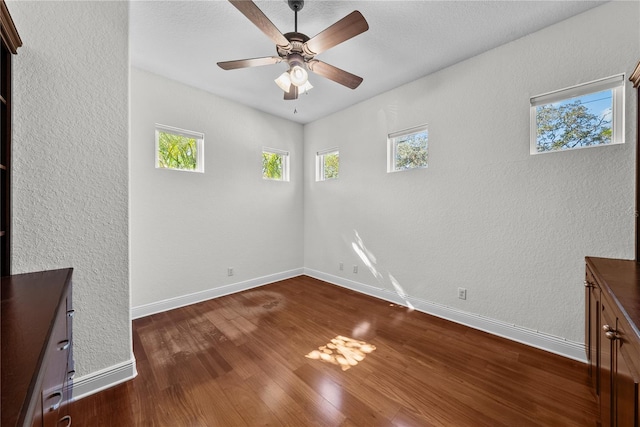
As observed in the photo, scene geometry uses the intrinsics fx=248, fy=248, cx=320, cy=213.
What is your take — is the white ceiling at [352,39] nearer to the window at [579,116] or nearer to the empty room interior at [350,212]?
the empty room interior at [350,212]

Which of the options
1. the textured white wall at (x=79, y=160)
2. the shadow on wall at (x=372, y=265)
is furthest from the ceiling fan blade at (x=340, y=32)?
the shadow on wall at (x=372, y=265)

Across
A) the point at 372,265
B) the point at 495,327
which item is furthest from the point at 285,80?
the point at 495,327

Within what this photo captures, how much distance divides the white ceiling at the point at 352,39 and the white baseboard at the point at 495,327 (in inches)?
104

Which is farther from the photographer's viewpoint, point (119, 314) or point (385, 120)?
point (385, 120)

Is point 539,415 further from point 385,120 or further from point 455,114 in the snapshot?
point 385,120

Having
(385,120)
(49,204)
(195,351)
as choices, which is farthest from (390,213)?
(49,204)

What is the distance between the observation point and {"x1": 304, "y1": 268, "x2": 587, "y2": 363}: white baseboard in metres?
2.05

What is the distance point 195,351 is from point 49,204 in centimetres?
152

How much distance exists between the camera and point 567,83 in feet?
6.74

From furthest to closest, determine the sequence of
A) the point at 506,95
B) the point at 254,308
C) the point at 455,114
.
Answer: the point at 254,308
the point at 455,114
the point at 506,95

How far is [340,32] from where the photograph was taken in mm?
1634

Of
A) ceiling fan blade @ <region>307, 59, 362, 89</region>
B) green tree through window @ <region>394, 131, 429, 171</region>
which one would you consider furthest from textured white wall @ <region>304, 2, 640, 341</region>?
ceiling fan blade @ <region>307, 59, 362, 89</region>

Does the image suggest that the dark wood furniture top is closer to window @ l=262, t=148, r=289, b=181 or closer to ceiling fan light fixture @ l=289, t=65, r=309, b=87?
ceiling fan light fixture @ l=289, t=65, r=309, b=87

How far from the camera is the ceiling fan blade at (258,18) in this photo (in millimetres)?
1424
